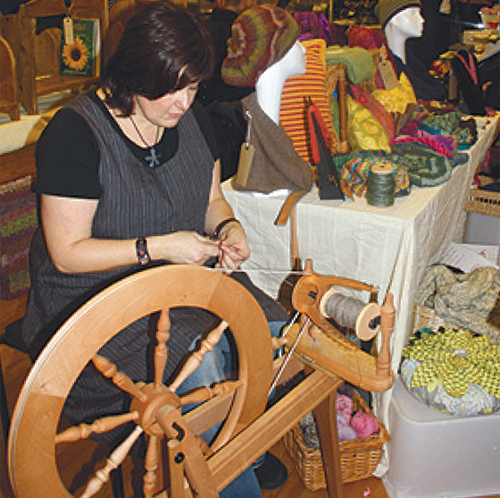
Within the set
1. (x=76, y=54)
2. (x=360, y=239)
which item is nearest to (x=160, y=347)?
(x=360, y=239)

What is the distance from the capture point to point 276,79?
171 centimetres

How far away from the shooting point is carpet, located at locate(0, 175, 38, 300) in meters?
2.72

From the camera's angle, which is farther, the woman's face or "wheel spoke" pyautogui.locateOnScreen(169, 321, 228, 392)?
the woman's face

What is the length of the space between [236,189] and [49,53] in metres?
1.93

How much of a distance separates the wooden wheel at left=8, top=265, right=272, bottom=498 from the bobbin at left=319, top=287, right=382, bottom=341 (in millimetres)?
148

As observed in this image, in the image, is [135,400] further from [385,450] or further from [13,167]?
[13,167]

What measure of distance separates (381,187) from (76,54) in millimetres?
2086

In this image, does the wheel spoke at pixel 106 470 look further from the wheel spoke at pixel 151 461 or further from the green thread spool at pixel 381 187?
the green thread spool at pixel 381 187

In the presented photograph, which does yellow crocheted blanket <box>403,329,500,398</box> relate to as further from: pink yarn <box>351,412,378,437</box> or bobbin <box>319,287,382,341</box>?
bobbin <box>319,287,382,341</box>

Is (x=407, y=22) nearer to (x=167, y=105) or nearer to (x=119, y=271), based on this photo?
(x=167, y=105)

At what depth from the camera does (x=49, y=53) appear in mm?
3160

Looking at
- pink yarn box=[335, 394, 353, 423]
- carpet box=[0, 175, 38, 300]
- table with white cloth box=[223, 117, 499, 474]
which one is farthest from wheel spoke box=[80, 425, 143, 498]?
carpet box=[0, 175, 38, 300]

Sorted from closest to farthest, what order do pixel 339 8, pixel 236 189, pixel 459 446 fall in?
pixel 459 446 → pixel 236 189 → pixel 339 8

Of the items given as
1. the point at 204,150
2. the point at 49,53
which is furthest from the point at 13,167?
the point at 204,150
